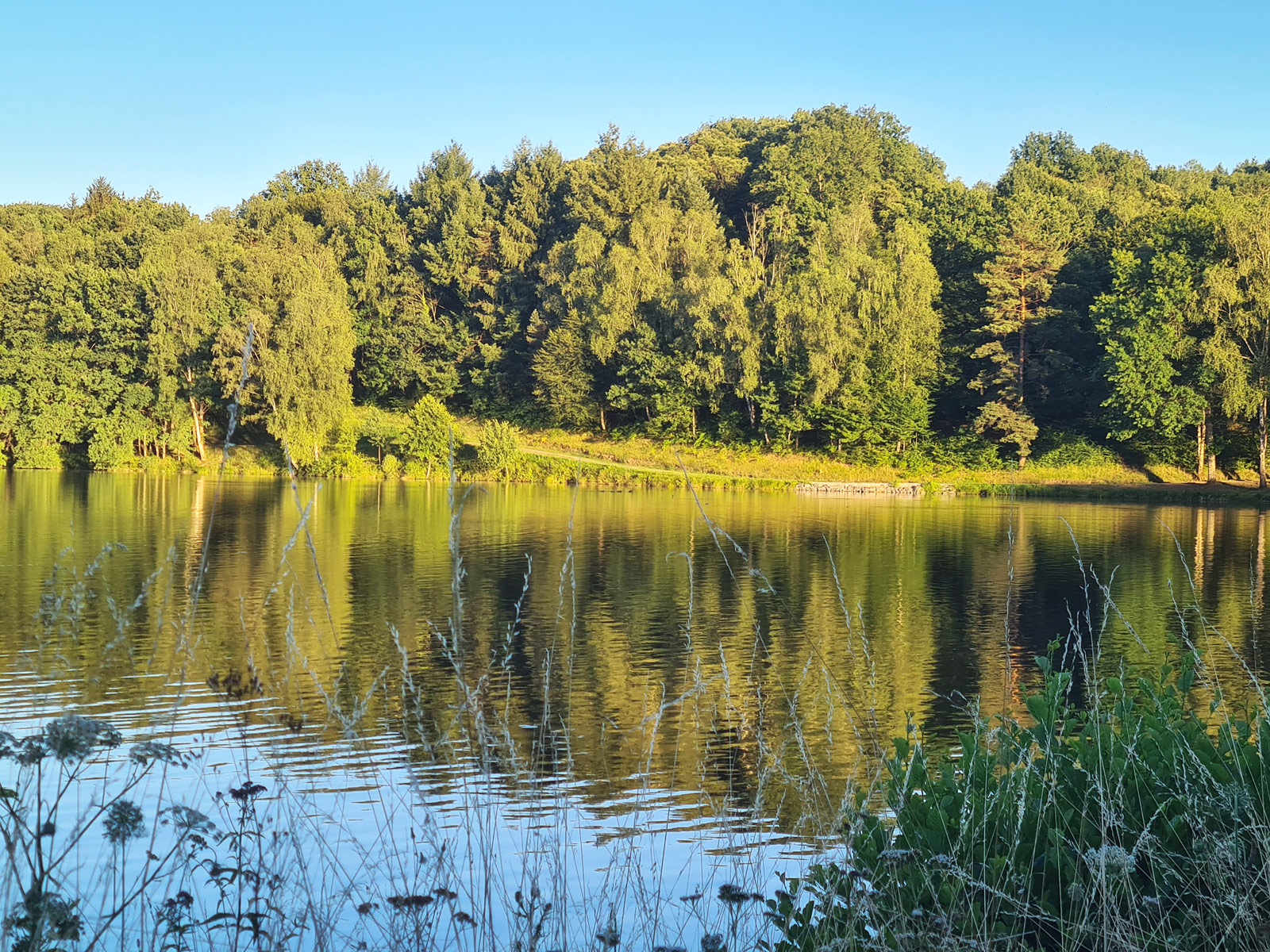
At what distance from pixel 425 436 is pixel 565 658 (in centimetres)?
4388

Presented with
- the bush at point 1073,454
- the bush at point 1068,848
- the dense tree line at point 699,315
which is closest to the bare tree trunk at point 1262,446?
the dense tree line at point 699,315

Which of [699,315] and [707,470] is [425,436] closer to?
[707,470]

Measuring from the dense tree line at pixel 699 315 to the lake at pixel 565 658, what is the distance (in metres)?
18.0

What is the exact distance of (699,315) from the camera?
5438cm

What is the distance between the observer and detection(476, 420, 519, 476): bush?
5281 centimetres

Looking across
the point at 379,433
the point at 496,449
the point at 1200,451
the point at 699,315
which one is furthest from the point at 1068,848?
the point at 379,433

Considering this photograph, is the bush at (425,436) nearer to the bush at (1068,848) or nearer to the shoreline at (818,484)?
the shoreline at (818,484)

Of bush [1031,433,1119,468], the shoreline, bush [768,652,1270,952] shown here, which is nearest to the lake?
bush [768,652,1270,952]

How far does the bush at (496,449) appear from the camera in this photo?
173 ft

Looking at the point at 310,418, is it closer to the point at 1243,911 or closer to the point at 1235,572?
the point at 1235,572

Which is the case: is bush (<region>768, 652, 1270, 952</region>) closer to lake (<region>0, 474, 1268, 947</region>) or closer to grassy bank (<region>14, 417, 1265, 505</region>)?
lake (<region>0, 474, 1268, 947</region>)

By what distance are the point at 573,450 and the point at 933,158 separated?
3791 centimetres

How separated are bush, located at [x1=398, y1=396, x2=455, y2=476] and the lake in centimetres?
2175

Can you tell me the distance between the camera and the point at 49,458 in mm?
55938
